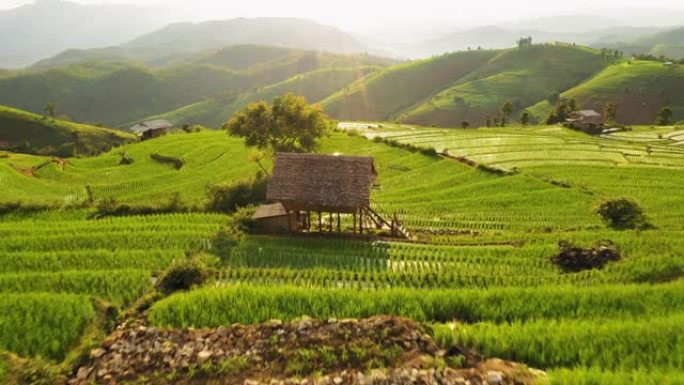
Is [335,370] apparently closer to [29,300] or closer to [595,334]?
[595,334]

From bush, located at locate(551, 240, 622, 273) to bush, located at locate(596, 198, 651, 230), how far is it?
9.25 m

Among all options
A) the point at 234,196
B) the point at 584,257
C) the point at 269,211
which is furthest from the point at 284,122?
the point at 584,257

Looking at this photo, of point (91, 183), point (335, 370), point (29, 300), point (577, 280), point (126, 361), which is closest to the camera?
point (335, 370)

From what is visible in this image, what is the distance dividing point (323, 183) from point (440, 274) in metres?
10.6

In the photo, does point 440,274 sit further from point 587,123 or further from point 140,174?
point 587,123

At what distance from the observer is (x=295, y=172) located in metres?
29.7

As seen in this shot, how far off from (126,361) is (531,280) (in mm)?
16607

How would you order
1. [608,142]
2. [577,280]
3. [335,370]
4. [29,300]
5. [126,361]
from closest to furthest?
1. [335,370]
2. [126,361]
3. [29,300]
4. [577,280]
5. [608,142]

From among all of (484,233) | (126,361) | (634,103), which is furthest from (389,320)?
(634,103)

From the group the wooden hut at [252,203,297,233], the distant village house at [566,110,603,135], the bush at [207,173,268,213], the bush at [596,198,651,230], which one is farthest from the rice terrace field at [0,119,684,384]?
the distant village house at [566,110,603,135]

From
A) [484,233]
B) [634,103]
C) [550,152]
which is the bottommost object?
[484,233]

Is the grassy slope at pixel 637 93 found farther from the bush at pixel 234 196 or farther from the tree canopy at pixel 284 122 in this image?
the bush at pixel 234 196

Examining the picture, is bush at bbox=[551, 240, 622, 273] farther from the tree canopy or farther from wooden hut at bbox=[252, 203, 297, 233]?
the tree canopy

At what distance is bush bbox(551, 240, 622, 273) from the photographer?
71.0 feet
